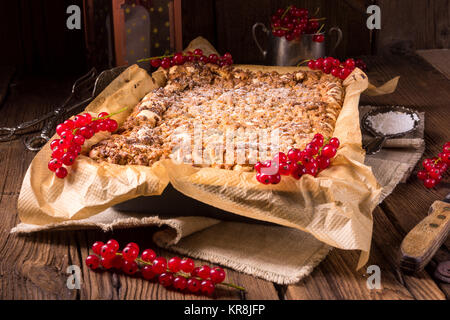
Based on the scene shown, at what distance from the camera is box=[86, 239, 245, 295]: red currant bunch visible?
1123 mm

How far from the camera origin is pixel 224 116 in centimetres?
151

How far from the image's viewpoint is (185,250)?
4.07 ft

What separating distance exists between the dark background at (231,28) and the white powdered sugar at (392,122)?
29.5 inches

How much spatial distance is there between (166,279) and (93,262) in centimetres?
15

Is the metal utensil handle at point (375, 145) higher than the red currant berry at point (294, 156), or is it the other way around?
the red currant berry at point (294, 156)

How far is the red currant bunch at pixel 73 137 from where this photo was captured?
1289 millimetres

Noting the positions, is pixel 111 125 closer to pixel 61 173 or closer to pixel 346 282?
pixel 61 173

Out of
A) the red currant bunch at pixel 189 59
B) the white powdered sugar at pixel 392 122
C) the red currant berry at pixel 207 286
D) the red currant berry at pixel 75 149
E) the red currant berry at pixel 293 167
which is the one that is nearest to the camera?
the red currant berry at pixel 207 286

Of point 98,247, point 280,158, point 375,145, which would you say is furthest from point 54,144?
point 375,145

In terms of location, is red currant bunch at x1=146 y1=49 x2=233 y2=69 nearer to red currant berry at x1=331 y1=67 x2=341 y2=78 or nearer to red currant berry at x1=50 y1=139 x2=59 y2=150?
red currant berry at x1=331 y1=67 x2=341 y2=78

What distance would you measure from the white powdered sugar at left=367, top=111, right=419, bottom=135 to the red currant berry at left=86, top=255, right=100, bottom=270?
0.87 m

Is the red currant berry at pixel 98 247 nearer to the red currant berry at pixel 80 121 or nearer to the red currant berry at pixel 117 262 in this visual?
the red currant berry at pixel 117 262

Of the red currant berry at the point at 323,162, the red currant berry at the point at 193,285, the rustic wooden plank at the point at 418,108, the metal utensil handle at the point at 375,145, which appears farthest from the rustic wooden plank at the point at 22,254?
the metal utensil handle at the point at 375,145

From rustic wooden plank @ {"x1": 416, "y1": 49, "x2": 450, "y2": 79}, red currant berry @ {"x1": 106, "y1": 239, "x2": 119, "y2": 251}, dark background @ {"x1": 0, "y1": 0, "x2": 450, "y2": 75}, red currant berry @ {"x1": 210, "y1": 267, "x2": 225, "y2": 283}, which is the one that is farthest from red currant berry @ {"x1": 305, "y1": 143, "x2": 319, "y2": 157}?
dark background @ {"x1": 0, "y1": 0, "x2": 450, "y2": 75}
